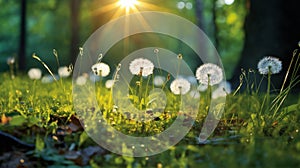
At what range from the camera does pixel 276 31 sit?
7.75 meters

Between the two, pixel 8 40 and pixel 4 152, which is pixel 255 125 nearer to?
pixel 4 152

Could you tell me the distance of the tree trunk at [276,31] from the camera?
7.64m

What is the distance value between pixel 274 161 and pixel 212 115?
1.66 meters

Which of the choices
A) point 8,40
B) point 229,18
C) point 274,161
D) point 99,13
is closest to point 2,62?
point 8,40

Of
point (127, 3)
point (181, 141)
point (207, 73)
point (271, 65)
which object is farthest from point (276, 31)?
point (127, 3)

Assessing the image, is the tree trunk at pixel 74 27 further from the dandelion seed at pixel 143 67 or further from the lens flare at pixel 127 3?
the dandelion seed at pixel 143 67

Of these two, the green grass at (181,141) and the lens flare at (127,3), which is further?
the lens flare at (127,3)

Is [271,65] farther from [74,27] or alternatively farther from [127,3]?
[74,27]

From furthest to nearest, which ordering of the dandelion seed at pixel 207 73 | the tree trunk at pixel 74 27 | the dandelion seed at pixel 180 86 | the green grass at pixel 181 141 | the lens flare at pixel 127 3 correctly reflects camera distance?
the tree trunk at pixel 74 27 < the lens flare at pixel 127 3 < the dandelion seed at pixel 180 86 < the dandelion seed at pixel 207 73 < the green grass at pixel 181 141

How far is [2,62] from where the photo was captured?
82.5 feet

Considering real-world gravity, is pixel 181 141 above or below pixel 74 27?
below

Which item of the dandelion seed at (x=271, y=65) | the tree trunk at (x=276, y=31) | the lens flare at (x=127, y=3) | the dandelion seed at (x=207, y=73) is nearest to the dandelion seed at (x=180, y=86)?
the dandelion seed at (x=207, y=73)

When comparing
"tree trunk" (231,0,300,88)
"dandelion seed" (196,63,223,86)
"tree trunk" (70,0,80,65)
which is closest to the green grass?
"dandelion seed" (196,63,223,86)

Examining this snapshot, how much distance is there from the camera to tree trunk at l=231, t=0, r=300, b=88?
7.64m
